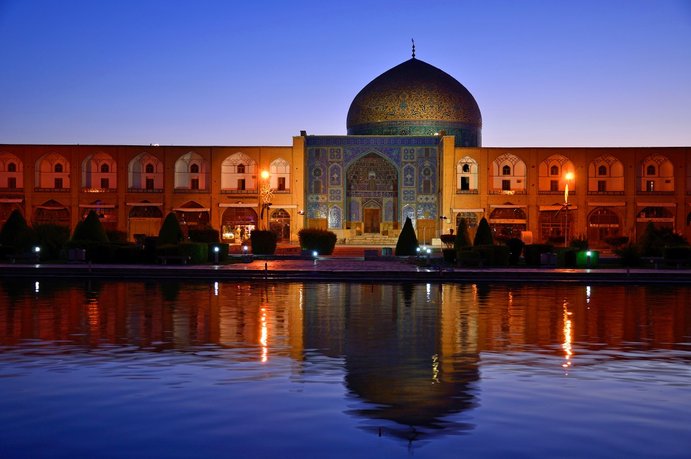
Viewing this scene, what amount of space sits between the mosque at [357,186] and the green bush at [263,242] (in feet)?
36.9

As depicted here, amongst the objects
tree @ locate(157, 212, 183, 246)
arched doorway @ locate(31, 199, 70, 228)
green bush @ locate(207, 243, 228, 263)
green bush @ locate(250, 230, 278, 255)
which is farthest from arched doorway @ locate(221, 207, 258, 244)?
green bush @ locate(207, 243, 228, 263)

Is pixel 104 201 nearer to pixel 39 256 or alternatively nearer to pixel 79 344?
pixel 39 256

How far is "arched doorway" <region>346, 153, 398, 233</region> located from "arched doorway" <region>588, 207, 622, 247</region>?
27.8ft

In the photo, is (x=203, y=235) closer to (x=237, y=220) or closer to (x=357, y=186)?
(x=237, y=220)

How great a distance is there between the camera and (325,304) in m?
12.1

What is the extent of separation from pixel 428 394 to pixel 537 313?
5.80m

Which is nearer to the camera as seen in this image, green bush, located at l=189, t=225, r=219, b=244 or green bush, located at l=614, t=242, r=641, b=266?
green bush, located at l=614, t=242, r=641, b=266

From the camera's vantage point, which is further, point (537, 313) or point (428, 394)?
point (537, 313)

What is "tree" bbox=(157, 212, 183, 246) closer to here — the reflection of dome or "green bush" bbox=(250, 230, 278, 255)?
"green bush" bbox=(250, 230, 278, 255)

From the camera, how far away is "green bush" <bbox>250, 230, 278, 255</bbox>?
25484 millimetres

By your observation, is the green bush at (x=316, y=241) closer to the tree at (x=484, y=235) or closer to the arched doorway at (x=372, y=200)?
the tree at (x=484, y=235)

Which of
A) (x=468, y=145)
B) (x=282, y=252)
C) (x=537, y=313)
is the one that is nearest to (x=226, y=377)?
(x=537, y=313)

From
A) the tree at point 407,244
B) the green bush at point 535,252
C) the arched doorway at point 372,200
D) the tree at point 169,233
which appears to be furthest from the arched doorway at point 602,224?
the tree at point 169,233

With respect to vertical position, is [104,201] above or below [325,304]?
above
